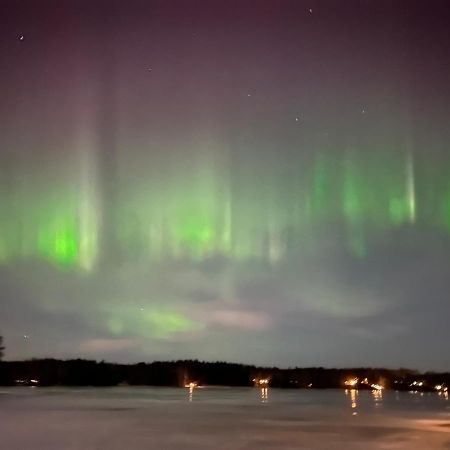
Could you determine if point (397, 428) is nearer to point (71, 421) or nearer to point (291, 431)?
point (291, 431)

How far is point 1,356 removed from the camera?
123938 millimetres

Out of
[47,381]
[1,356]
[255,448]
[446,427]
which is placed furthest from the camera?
[47,381]

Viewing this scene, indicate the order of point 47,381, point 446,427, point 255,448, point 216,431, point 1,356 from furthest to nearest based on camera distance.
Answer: point 47,381, point 1,356, point 446,427, point 216,431, point 255,448

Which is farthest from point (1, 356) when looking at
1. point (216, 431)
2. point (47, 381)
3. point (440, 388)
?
point (440, 388)

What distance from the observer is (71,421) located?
41281mm

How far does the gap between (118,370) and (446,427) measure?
16308 cm

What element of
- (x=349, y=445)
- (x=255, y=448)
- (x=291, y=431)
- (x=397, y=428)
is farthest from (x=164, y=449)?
(x=397, y=428)

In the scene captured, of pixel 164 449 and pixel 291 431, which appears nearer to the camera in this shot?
pixel 164 449

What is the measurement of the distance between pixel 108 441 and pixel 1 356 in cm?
10180

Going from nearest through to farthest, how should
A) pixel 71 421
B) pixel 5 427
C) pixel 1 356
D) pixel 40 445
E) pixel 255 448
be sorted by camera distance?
pixel 255 448
pixel 40 445
pixel 5 427
pixel 71 421
pixel 1 356

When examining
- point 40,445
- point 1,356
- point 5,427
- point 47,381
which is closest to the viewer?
point 40,445

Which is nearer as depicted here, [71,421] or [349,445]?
[349,445]

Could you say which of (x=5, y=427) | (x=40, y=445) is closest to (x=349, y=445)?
(x=40, y=445)

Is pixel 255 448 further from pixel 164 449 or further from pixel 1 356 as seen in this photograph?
pixel 1 356
